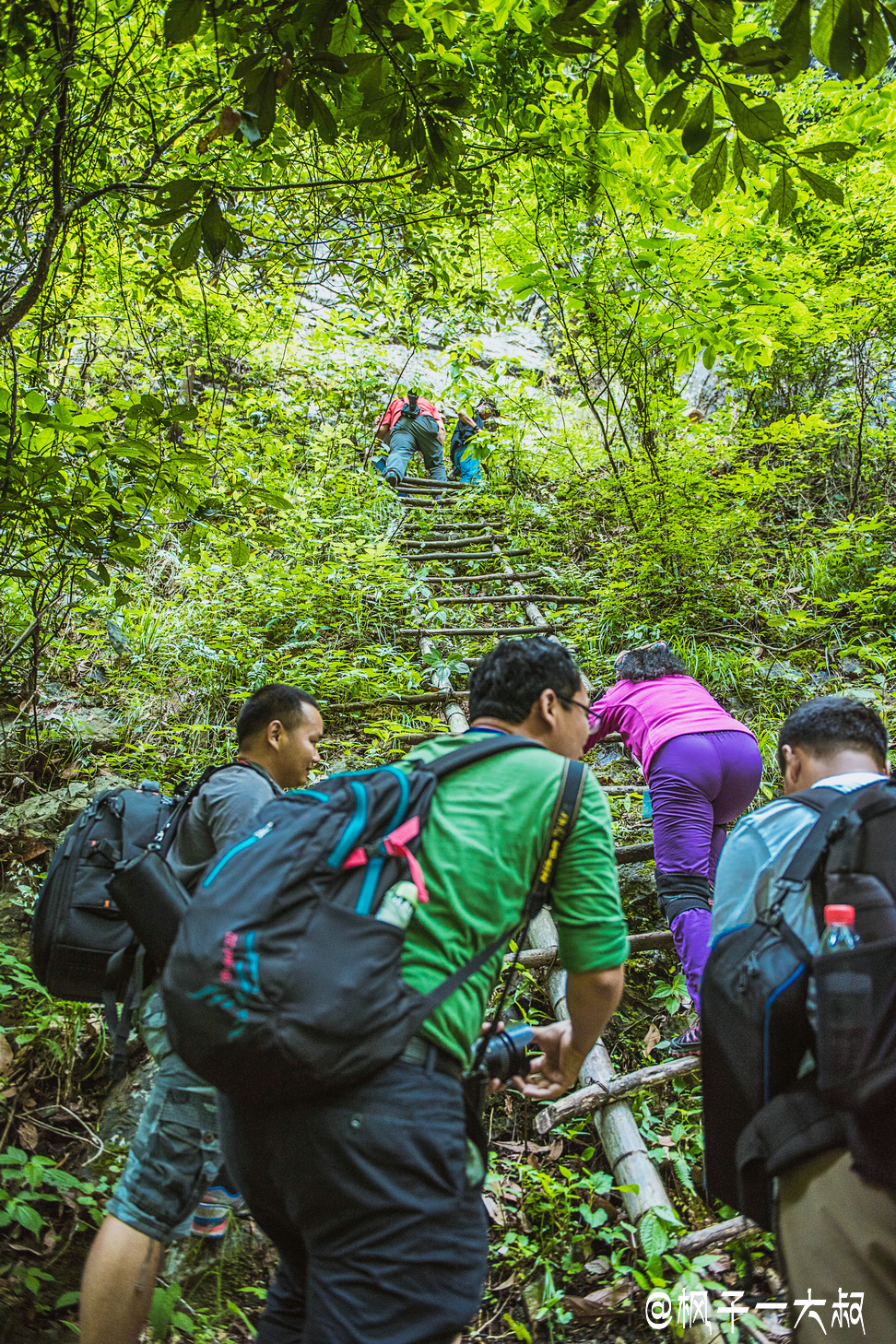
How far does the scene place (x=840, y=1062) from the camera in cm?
113

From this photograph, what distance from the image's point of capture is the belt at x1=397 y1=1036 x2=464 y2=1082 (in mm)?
1184

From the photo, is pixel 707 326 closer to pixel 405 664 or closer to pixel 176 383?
pixel 405 664

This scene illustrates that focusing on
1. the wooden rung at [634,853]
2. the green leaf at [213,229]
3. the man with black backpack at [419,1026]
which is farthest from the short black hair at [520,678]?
the wooden rung at [634,853]

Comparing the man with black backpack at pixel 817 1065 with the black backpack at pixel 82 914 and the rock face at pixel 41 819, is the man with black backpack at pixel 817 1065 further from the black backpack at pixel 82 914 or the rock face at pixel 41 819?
the rock face at pixel 41 819

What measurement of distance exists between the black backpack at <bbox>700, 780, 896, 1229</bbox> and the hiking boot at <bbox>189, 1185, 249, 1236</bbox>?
1.61m

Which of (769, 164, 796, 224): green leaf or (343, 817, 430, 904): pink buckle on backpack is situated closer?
(343, 817, 430, 904): pink buckle on backpack

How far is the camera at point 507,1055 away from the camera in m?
1.56

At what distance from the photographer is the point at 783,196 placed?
200cm

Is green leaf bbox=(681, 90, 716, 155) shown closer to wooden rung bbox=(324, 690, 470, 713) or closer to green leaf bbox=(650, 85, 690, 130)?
green leaf bbox=(650, 85, 690, 130)

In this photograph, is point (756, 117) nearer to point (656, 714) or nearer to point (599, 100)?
point (599, 100)

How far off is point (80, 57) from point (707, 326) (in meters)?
3.19

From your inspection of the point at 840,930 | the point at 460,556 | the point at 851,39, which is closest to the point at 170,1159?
the point at 840,930

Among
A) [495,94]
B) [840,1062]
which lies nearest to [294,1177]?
[840,1062]

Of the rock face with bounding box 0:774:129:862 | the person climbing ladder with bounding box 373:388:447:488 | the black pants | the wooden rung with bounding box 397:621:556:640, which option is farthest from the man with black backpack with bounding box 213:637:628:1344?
the person climbing ladder with bounding box 373:388:447:488
